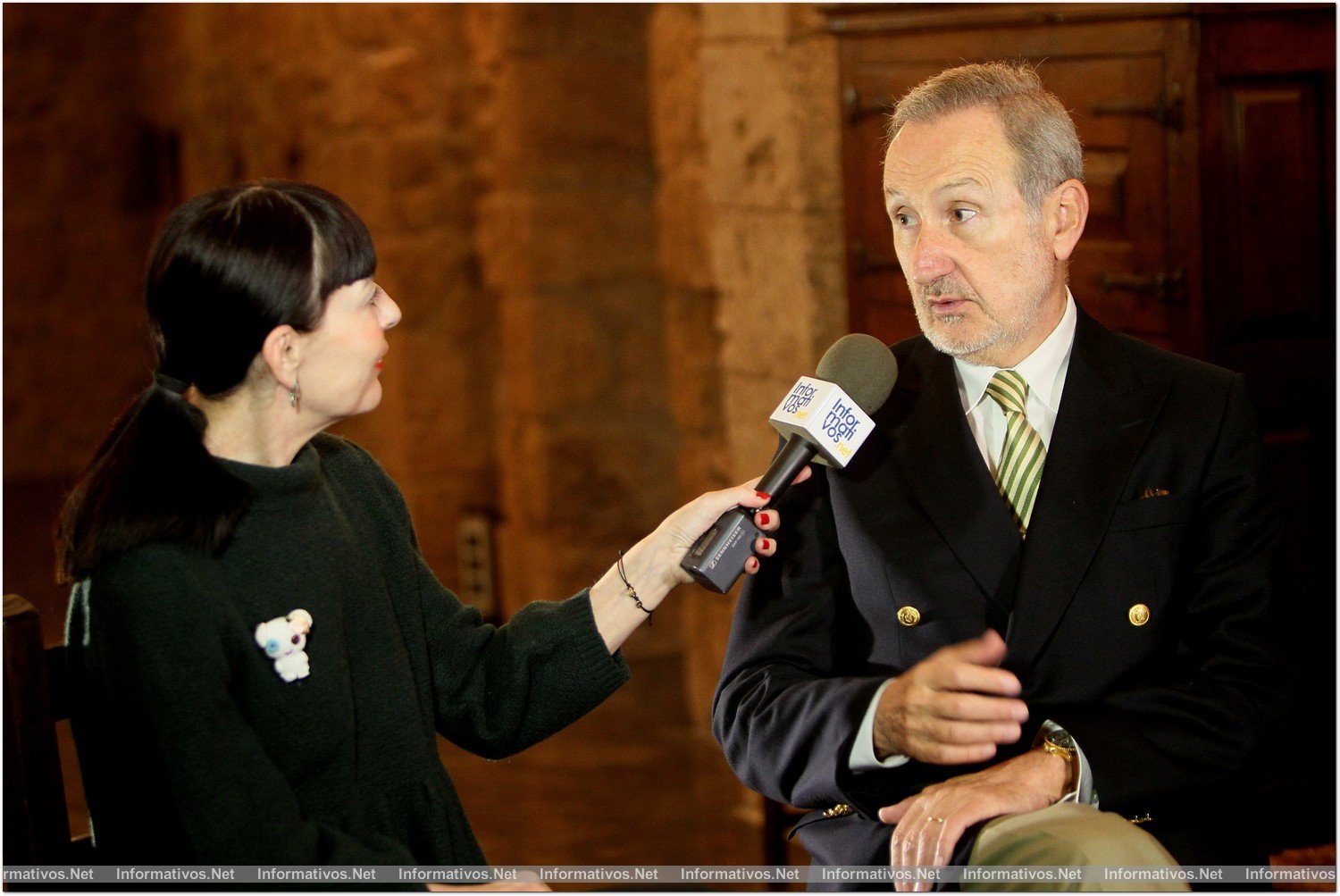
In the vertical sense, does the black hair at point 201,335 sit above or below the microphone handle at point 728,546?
above

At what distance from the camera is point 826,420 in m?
1.89

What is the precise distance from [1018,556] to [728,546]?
0.42 meters

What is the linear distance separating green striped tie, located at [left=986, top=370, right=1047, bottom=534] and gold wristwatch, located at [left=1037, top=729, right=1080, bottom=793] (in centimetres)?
30

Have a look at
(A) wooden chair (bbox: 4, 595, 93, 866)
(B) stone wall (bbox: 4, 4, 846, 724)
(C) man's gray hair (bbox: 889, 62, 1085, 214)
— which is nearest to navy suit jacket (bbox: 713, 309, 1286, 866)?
(C) man's gray hair (bbox: 889, 62, 1085, 214)

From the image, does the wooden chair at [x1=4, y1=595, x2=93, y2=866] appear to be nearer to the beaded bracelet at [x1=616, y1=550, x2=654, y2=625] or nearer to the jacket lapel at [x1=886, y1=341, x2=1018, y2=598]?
the beaded bracelet at [x1=616, y1=550, x2=654, y2=625]

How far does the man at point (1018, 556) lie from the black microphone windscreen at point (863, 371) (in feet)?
0.54

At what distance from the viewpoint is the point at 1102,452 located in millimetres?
2016

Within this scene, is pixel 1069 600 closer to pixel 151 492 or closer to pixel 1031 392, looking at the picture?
pixel 1031 392

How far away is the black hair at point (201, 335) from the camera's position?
5.39 feet

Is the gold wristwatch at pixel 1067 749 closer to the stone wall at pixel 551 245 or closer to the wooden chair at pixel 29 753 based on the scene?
the wooden chair at pixel 29 753

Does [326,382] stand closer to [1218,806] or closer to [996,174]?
[996,174]

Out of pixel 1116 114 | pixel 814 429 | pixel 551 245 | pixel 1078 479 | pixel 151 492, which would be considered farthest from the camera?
pixel 551 245

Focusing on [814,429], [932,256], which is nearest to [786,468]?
[814,429]

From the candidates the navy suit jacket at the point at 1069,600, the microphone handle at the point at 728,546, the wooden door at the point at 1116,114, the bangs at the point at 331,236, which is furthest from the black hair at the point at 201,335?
the wooden door at the point at 1116,114
